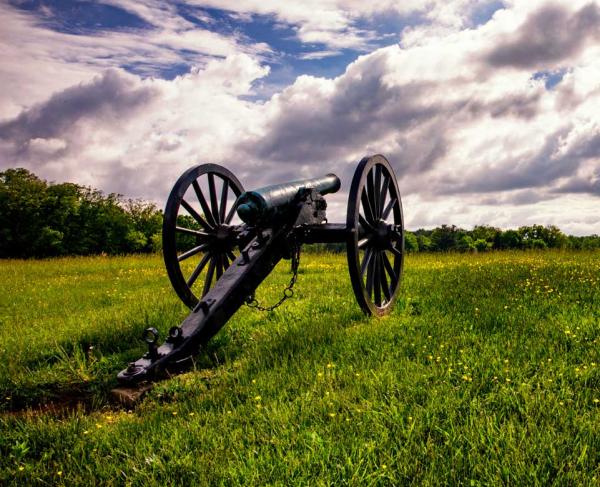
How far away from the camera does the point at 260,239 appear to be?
18.0ft

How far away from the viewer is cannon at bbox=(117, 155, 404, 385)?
15.1 feet

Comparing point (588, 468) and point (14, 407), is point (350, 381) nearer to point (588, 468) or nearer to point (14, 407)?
point (588, 468)

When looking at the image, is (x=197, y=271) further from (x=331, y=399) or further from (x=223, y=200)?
(x=331, y=399)

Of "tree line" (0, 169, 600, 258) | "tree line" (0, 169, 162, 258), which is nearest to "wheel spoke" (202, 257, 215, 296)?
"tree line" (0, 169, 600, 258)

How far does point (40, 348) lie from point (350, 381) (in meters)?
3.87

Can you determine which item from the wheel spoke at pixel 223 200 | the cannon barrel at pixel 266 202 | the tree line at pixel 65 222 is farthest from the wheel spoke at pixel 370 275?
the tree line at pixel 65 222

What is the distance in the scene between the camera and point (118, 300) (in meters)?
8.95

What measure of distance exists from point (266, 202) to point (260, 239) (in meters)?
0.46

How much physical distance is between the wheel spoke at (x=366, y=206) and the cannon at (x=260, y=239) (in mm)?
12

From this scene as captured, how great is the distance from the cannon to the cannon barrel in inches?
0.4

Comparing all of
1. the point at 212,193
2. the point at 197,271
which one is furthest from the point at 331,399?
the point at 212,193

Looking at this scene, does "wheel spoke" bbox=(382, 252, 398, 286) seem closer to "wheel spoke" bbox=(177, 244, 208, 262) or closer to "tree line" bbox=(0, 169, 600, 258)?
"wheel spoke" bbox=(177, 244, 208, 262)

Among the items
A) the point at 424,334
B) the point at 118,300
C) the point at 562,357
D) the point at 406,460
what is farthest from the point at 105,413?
the point at 118,300

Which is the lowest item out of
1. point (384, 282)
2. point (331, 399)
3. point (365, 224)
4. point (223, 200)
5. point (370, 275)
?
point (331, 399)
